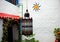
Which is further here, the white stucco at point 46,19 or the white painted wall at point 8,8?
the white stucco at point 46,19

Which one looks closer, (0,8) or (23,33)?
A: (0,8)

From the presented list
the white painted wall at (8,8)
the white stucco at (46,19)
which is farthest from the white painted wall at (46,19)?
the white painted wall at (8,8)

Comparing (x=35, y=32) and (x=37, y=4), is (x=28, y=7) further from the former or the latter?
(x=35, y=32)

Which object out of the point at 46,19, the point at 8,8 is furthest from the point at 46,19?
the point at 8,8

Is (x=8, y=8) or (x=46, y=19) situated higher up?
(x=8, y=8)

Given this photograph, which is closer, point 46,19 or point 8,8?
point 8,8

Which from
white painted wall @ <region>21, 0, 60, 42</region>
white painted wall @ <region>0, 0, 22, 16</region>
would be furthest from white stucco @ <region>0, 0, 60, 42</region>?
white painted wall @ <region>0, 0, 22, 16</region>

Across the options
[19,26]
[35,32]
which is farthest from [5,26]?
[35,32]

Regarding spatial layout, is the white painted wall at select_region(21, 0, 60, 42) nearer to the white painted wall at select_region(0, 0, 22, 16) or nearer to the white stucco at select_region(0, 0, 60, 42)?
the white stucco at select_region(0, 0, 60, 42)

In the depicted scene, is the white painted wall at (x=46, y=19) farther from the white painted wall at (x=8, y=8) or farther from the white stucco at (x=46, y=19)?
the white painted wall at (x=8, y=8)

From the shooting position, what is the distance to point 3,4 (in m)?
3.99

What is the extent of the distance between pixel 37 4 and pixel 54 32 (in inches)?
44.1

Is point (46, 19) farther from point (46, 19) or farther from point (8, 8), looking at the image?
point (8, 8)

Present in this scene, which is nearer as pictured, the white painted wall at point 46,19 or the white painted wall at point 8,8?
the white painted wall at point 8,8
